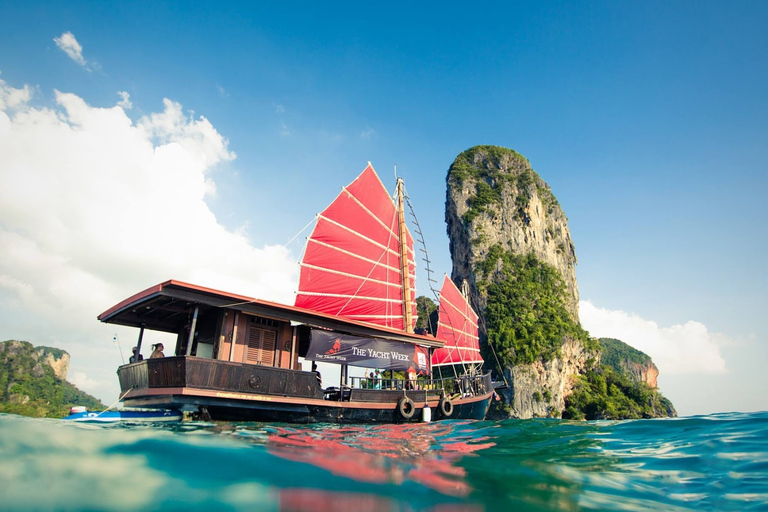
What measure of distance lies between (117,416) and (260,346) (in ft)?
11.6

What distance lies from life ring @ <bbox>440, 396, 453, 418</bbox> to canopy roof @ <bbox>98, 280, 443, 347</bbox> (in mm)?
2343

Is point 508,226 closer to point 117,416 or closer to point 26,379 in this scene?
point 117,416

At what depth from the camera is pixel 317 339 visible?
10.8m

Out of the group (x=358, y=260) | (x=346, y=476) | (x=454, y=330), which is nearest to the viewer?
(x=346, y=476)

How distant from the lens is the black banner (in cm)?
1084

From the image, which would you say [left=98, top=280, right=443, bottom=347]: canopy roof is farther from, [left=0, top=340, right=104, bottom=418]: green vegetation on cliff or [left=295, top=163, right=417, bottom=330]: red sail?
[left=0, top=340, right=104, bottom=418]: green vegetation on cliff

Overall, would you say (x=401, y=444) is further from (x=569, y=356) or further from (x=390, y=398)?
(x=569, y=356)

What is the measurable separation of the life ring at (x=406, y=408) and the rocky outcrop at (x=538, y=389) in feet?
84.2

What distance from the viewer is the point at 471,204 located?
4616cm

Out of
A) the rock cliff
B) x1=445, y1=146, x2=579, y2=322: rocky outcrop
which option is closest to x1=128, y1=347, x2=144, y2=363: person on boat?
the rock cliff

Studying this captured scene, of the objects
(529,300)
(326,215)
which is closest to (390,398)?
(326,215)

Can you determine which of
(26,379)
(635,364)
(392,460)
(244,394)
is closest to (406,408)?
(244,394)

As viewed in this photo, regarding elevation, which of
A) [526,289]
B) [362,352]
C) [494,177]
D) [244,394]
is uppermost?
[494,177]

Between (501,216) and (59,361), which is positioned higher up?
(501,216)
